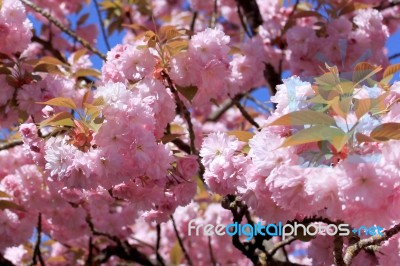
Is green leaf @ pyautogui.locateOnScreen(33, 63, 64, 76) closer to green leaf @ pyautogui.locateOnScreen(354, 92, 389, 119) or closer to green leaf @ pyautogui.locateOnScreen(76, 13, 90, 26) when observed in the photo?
green leaf @ pyautogui.locateOnScreen(354, 92, 389, 119)

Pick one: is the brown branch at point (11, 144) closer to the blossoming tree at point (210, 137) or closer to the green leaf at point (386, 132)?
the blossoming tree at point (210, 137)

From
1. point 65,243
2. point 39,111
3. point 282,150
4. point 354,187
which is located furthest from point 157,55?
point 65,243

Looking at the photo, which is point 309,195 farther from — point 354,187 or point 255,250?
point 255,250

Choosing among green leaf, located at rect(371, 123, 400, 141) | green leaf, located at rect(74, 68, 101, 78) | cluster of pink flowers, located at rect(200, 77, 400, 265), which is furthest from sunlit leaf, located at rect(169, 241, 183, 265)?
green leaf, located at rect(371, 123, 400, 141)

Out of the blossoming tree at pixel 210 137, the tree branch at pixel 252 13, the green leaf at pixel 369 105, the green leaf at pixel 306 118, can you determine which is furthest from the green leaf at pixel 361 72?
the tree branch at pixel 252 13

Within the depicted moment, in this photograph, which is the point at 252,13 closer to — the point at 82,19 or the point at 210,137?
the point at 82,19

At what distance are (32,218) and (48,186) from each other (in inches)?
→ 20.3

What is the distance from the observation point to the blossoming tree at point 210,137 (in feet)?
6.17

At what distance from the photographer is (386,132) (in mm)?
1834

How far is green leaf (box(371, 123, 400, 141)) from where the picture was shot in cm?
182

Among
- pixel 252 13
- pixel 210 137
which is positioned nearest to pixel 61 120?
pixel 210 137

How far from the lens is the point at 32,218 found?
3867mm

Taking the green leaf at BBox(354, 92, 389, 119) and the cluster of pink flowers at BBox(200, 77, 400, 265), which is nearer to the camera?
the cluster of pink flowers at BBox(200, 77, 400, 265)

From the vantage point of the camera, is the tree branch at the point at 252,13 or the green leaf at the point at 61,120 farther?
the tree branch at the point at 252,13
